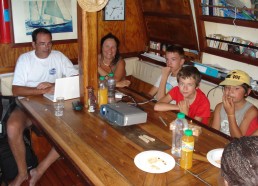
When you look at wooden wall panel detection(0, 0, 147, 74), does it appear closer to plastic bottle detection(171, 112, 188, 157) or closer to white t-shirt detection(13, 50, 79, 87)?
white t-shirt detection(13, 50, 79, 87)

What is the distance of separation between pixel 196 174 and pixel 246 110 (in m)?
0.87

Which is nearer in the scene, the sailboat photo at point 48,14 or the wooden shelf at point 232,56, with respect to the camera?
the wooden shelf at point 232,56

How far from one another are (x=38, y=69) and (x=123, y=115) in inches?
55.8

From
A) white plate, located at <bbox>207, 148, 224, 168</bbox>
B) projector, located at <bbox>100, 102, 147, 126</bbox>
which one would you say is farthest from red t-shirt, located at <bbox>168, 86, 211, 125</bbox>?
white plate, located at <bbox>207, 148, 224, 168</bbox>

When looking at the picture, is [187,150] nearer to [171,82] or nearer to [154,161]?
[154,161]

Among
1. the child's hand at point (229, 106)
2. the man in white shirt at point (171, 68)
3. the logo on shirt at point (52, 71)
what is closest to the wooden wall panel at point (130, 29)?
the logo on shirt at point (52, 71)

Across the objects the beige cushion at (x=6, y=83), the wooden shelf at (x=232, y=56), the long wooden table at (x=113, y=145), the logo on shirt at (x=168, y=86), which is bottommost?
the beige cushion at (x=6, y=83)

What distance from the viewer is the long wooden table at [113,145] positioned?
1.37 m

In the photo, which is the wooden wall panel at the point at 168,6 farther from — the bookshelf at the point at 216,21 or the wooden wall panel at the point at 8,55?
the wooden wall panel at the point at 8,55

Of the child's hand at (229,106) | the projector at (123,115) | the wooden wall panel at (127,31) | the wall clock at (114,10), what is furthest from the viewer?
the wall clock at (114,10)

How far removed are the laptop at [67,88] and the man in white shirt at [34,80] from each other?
207mm

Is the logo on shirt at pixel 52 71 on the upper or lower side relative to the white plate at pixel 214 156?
upper

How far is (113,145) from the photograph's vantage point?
1.66 metres

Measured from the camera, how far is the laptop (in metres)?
2.29
